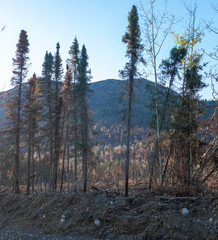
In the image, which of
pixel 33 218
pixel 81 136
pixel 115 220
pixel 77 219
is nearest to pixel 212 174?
pixel 115 220

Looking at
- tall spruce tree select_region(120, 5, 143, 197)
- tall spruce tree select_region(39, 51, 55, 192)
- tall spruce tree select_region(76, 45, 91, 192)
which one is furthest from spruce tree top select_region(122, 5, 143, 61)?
tall spruce tree select_region(39, 51, 55, 192)

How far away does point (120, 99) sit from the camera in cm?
1527

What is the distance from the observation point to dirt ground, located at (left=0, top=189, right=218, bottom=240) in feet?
19.6

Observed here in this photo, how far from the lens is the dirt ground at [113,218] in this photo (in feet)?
19.6

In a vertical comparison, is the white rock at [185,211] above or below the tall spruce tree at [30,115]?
below

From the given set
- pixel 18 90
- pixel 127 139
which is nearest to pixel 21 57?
pixel 18 90

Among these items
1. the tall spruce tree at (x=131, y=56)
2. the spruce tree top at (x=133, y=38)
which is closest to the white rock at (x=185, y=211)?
the tall spruce tree at (x=131, y=56)

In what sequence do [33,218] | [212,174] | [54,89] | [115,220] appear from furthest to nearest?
[54,89] → [212,174] → [33,218] → [115,220]

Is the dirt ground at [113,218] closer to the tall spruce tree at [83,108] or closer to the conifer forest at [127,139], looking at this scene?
the conifer forest at [127,139]

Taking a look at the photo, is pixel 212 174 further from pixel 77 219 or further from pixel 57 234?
pixel 57 234

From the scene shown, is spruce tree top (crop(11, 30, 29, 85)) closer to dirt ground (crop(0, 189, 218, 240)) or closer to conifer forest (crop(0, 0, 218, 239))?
conifer forest (crop(0, 0, 218, 239))

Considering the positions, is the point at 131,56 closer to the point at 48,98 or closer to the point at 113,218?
the point at 48,98

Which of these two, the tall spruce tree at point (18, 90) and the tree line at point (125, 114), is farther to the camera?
the tall spruce tree at point (18, 90)

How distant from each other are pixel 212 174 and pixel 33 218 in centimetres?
931
